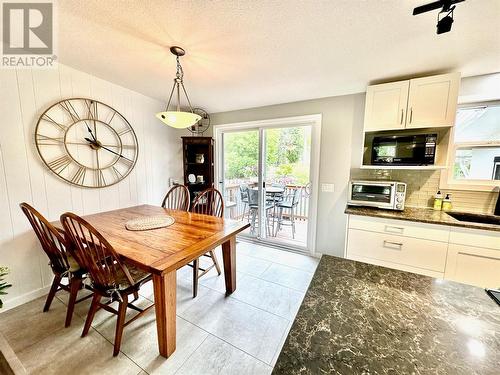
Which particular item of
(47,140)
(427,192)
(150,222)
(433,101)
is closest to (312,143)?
(433,101)

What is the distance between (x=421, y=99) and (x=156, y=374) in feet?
10.3

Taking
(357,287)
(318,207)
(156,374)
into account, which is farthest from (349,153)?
(156,374)

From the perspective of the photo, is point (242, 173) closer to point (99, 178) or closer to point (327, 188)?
point (327, 188)

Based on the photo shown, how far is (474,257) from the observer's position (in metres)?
1.67

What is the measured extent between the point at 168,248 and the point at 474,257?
2.45 m

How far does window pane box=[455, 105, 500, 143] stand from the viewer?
2.05 m

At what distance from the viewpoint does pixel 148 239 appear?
158 cm

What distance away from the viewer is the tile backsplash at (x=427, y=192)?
6.74ft

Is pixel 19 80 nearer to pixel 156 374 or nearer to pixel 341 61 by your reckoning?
pixel 156 374

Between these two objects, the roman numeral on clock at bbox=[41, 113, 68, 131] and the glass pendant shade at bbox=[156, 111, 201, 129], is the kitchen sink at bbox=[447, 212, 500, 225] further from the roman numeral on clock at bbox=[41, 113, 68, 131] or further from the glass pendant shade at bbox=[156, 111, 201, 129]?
the roman numeral on clock at bbox=[41, 113, 68, 131]

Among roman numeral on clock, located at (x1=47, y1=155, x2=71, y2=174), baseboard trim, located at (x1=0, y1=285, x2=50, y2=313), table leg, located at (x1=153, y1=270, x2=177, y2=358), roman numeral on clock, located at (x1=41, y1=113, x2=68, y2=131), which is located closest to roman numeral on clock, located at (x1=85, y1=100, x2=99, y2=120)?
roman numeral on clock, located at (x1=41, y1=113, x2=68, y2=131)

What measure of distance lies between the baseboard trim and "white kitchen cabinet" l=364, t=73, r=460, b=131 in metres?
3.78

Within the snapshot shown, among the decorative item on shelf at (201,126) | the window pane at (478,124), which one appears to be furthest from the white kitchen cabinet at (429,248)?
the decorative item on shelf at (201,126)

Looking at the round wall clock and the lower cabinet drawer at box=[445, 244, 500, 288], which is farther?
the round wall clock
